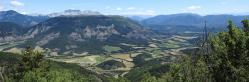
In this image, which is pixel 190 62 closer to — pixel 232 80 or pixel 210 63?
pixel 210 63

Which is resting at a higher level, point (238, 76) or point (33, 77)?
point (238, 76)

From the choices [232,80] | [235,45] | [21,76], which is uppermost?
[235,45]

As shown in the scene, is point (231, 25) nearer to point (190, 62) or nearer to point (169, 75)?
point (190, 62)

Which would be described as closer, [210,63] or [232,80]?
[232,80]

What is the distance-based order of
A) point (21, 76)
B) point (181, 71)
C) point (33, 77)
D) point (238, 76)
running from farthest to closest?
point (21, 76) → point (33, 77) → point (181, 71) → point (238, 76)

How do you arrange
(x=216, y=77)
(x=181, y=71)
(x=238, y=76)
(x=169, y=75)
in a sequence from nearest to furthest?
(x=238, y=76)
(x=216, y=77)
(x=181, y=71)
(x=169, y=75)

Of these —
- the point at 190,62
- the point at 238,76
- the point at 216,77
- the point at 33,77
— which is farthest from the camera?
the point at 33,77

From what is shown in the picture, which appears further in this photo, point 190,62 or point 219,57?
point 190,62

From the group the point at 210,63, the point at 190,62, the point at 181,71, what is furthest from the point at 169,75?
the point at 210,63

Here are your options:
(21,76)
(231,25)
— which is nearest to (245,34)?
(231,25)
